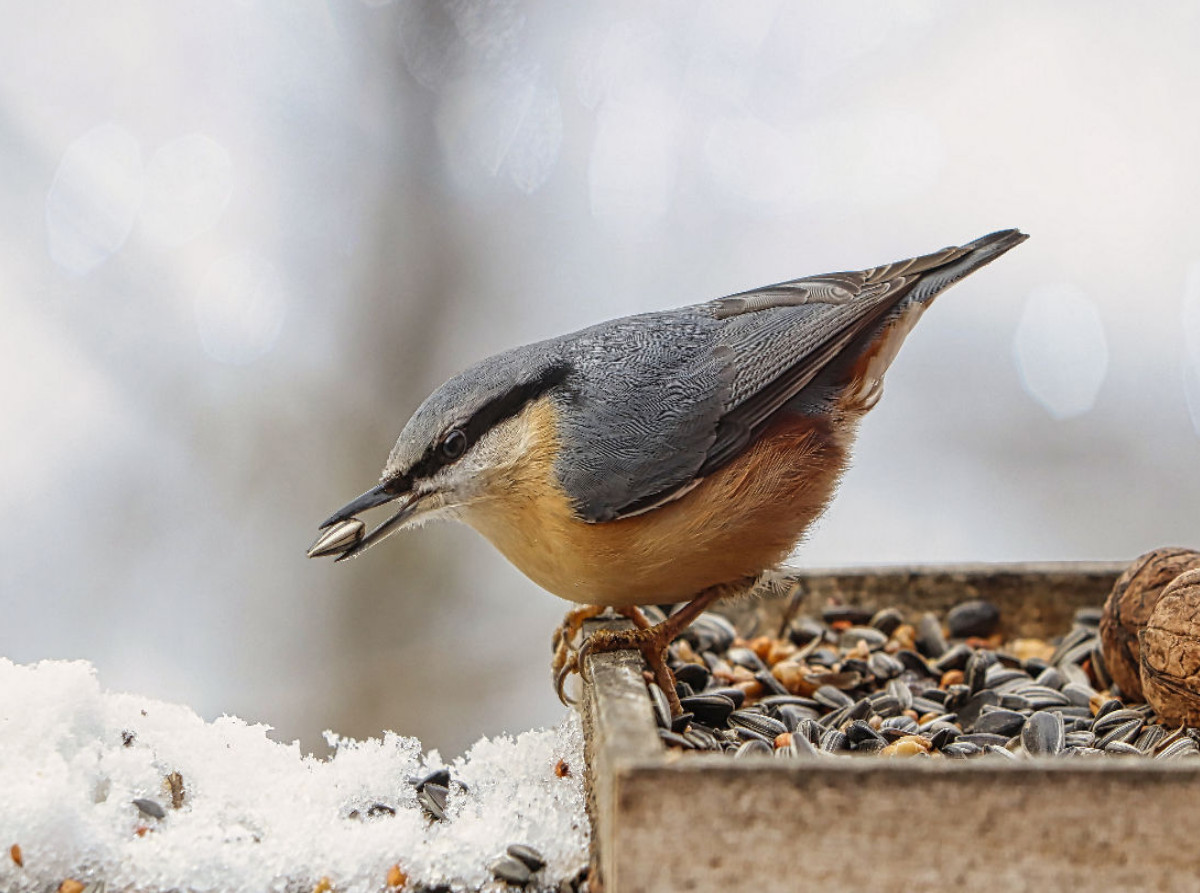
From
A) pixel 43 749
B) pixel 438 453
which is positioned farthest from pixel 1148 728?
pixel 43 749

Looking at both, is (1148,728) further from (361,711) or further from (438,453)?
(361,711)

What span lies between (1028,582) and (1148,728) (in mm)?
855

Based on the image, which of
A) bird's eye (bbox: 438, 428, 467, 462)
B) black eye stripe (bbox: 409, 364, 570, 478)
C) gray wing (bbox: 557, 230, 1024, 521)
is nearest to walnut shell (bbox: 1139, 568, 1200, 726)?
gray wing (bbox: 557, 230, 1024, 521)

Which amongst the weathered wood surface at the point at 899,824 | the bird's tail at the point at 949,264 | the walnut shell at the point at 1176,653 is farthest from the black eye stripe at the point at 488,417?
the walnut shell at the point at 1176,653

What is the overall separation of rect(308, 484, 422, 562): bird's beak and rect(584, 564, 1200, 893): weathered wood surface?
919 mm

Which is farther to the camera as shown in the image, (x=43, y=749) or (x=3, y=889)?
(x=43, y=749)

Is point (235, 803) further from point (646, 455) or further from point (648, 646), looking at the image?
point (646, 455)

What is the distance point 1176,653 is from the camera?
6.34 ft

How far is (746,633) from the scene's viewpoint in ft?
9.31

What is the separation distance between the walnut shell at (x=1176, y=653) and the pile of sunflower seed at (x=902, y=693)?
0.13ft

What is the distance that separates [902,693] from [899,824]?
1132mm

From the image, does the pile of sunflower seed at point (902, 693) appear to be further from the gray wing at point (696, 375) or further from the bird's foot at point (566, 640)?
the gray wing at point (696, 375)

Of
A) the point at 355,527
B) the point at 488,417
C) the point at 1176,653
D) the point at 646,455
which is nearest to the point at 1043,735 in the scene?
the point at 1176,653

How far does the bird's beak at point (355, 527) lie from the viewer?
6.55 ft
